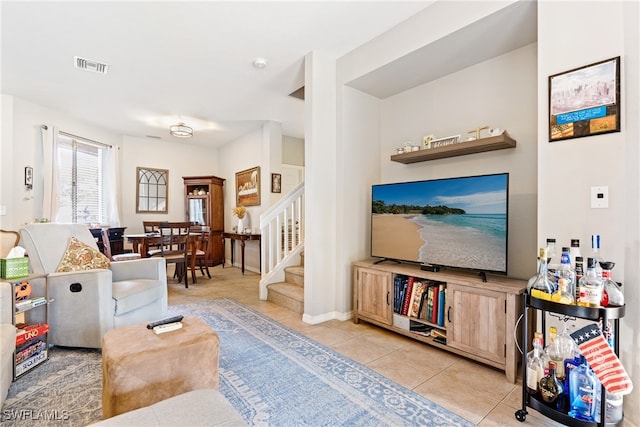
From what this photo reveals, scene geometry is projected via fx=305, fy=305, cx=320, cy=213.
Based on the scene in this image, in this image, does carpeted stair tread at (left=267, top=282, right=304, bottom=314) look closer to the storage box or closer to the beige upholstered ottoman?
the beige upholstered ottoman

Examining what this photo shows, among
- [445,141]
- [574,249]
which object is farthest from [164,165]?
[574,249]

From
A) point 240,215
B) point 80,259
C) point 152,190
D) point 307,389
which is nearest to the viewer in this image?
point 307,389

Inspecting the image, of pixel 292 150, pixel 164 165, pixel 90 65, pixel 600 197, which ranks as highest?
pixel 90 65

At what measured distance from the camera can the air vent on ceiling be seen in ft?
10.7

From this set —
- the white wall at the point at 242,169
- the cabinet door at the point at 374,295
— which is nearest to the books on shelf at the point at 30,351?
the cabinet door at the point at 374,295

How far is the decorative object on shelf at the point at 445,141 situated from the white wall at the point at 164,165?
565 cm

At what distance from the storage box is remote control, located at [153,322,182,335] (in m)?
1.22

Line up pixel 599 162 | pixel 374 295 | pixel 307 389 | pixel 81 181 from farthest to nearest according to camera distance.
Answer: pixel 81 181
pixel 374 295
pixel 307 389
pixel 599 162

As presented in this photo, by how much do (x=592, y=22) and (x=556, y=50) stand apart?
19 cm

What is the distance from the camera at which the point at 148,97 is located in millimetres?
4301

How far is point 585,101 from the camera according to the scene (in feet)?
5.66

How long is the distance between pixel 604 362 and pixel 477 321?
84 centimetres

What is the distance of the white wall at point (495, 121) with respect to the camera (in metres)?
2.41

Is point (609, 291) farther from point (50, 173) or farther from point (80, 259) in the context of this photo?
point (50, 173)
